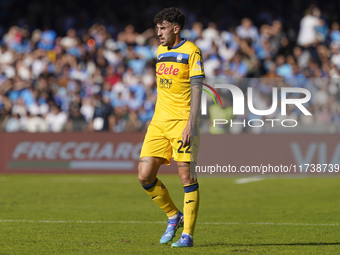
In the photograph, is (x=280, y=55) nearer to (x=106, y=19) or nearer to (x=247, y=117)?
(x=247, y=117)

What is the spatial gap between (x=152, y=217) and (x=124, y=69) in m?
10.7

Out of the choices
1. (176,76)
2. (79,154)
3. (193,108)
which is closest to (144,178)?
(193,108)

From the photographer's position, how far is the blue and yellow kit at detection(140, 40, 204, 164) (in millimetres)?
5918

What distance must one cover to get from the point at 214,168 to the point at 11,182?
5516 mm

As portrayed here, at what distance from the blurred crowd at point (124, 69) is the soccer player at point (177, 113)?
894cm

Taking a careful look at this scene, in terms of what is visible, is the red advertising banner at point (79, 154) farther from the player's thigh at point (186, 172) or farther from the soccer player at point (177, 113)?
the player's thigh at point (186, 172)

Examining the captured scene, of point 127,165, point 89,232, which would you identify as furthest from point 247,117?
point 89,232

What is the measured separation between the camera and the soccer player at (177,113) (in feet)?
19.2

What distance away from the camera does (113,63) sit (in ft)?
62.3

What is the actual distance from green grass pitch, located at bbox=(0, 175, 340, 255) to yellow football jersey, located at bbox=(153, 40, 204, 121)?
4.60ft

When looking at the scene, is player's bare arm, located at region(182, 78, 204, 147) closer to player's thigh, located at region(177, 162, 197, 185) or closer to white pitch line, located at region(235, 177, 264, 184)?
player's thigh, located at region(177, 162, 197, 185)

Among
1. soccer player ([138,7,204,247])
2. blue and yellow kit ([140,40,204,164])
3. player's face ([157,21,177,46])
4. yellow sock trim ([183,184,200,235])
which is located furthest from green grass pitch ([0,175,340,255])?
player's face ([157,21,177,46])

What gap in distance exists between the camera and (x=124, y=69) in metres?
18.7

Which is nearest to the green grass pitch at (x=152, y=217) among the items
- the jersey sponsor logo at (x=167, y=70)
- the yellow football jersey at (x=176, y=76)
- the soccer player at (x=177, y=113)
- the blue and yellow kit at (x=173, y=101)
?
the soccer player at (x=177, y=113)
